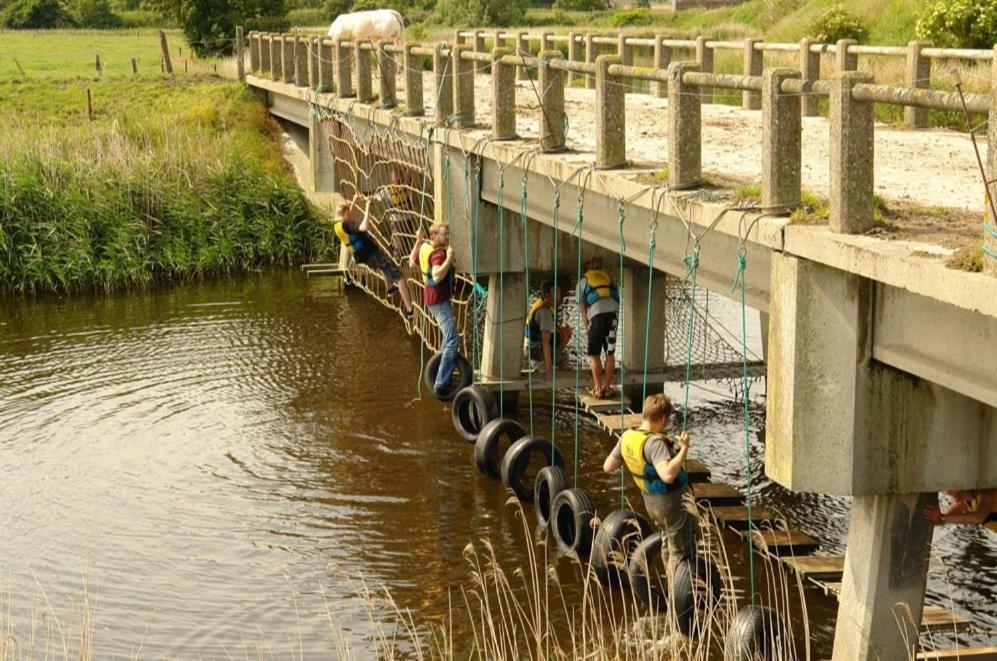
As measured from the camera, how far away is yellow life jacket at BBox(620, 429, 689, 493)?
10094 millimetres

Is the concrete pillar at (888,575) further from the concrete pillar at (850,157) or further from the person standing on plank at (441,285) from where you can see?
the person standing on plank at (441,285)

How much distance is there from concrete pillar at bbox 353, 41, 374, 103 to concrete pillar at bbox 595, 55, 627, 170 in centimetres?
947

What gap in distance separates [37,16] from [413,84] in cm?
6316

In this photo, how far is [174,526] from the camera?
14195mm

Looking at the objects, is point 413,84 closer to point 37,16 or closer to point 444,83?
point 444,83

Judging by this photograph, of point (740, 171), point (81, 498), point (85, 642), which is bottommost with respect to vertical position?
point (81, 498)

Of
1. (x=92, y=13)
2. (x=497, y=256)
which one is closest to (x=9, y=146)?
(x=497, y=256)

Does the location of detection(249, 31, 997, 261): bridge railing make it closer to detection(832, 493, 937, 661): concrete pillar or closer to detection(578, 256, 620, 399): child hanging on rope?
detection(578, 256, 620, 399): child hanging on rope

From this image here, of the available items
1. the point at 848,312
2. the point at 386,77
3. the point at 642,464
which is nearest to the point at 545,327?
the point at 386,77

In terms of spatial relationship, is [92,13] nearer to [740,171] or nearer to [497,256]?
[497,256]

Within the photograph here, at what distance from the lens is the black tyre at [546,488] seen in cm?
1321

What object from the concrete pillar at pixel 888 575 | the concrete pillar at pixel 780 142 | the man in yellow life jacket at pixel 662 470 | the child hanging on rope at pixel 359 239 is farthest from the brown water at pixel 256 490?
the concrete pillar at pixel 780 142

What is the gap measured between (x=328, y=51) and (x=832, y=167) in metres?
17.6

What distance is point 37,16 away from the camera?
252 feet
